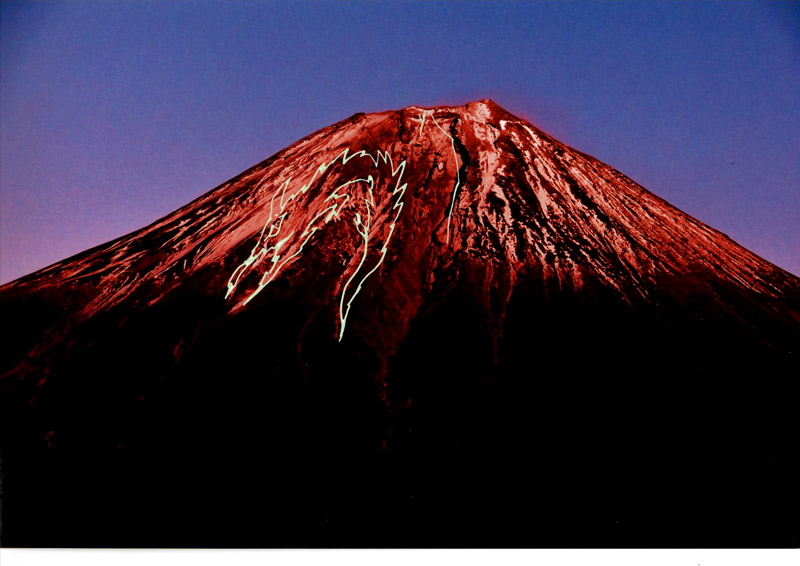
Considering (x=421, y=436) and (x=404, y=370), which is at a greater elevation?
(x=404, y=370)

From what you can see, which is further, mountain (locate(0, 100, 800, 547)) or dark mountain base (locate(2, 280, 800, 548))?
mountain (locate(0, 100, 800, 547))

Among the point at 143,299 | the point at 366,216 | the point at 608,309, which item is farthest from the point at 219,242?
the point at 608,309

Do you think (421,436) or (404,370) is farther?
(404,370)

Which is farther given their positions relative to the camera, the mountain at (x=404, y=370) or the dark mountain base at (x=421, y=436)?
the mountain at (x=404, y=370)

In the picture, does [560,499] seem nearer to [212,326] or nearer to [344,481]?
[344,481]
